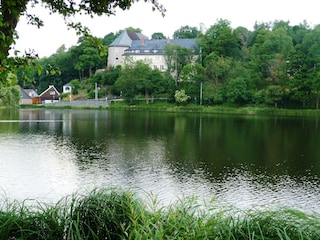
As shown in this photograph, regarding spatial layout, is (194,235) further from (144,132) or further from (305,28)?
(305,28)

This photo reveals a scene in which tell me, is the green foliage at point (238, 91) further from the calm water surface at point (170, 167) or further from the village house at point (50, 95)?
the village house at point (50, 95)

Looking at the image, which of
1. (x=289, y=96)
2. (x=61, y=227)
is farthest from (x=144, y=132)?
(x=289, y=96)

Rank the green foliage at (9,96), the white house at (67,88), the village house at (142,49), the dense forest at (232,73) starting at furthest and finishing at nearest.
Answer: the village house at (142,49) < the white house at (67,88) < the dense forest at (232,73) < the green foliage at (9,96)

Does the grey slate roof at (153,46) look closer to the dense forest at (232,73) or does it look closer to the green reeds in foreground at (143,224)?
the dense forest at (232,73)

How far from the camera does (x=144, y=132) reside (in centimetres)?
2711

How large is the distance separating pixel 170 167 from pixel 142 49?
69.3m

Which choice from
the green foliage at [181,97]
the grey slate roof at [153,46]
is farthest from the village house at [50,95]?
the green foliage at [181,97]

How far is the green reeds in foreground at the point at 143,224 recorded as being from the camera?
12.4ft

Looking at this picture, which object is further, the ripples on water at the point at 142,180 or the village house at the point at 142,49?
the village house at the point at 142,49

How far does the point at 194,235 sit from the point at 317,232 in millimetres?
1256

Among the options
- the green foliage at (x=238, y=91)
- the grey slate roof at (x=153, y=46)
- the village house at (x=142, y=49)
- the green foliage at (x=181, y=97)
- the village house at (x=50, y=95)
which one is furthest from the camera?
the grey slate roof at (x=153, y=46)

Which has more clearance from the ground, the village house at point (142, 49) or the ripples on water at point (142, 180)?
the village house at point (142, 49)

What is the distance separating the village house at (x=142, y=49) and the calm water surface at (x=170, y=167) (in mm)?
57743

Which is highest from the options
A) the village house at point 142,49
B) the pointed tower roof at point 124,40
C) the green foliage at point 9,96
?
the pointed tower roof at point 124,40
